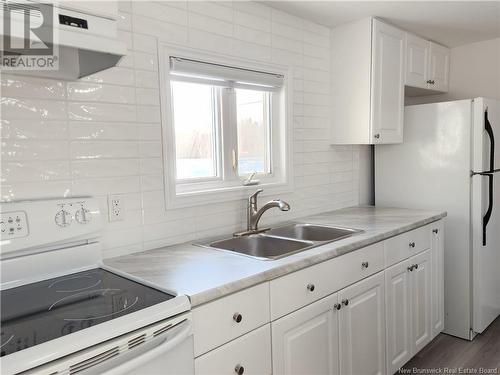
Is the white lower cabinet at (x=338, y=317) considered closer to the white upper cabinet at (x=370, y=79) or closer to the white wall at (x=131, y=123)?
the white wall at (x=131, y=123)

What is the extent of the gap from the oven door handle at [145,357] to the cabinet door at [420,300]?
1.61 meters

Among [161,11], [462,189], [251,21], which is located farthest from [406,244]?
[161,11]

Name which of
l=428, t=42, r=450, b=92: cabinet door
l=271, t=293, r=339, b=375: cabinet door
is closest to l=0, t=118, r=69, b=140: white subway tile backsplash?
l=271, t=293, r=339, b=375: cabinet door

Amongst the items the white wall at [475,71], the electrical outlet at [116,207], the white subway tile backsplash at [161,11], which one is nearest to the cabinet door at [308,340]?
the electrical outlet at [116,207]

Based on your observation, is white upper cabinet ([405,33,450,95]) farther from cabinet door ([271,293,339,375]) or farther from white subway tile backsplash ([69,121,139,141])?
white subway tile backsplash ([69,121,139,141])

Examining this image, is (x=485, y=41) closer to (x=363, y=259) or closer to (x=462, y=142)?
(x=462, y=142)

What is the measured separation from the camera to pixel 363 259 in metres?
1.94

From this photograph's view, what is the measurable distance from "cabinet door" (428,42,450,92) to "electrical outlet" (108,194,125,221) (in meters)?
2.51

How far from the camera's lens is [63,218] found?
1.48m

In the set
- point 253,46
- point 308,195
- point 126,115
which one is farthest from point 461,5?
point 126,115

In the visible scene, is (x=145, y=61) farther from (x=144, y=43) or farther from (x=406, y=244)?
(x=406, y=244)

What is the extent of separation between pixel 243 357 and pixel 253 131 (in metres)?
1.39

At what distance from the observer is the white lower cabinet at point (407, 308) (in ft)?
7.12

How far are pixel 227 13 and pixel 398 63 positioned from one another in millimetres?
1291
